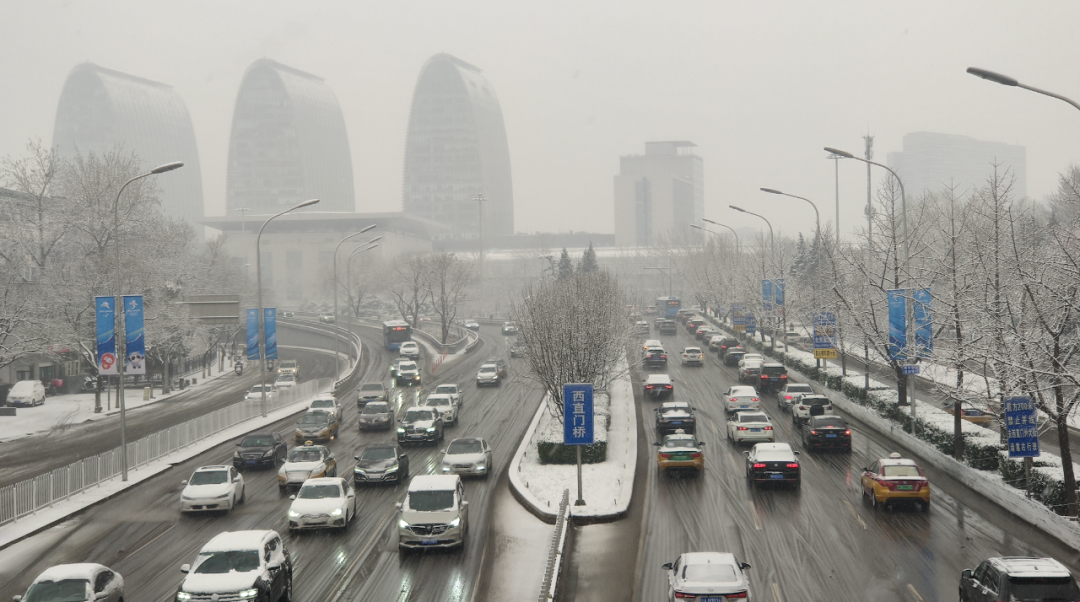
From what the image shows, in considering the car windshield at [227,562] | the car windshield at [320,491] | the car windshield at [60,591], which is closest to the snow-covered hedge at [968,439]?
the car windshield at [320,491]

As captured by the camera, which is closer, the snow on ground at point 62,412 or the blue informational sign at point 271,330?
the snow on ground at point 62,412

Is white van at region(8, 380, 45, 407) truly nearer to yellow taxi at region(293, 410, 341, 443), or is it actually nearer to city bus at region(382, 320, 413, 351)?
yellow taxi at region(293, 410, 341, 443)

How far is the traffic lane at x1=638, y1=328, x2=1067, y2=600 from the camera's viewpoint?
1770cm

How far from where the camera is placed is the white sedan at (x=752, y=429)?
34375mm

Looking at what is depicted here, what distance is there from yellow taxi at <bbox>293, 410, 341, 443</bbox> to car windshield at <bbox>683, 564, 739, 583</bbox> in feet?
88.3

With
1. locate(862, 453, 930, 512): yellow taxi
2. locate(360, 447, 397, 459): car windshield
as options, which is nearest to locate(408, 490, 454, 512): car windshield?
locate(360, 447, 397, 459): car windshield

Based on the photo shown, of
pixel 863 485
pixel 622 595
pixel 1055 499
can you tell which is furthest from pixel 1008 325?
pixel 622 595

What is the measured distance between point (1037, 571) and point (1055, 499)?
32.5 feet

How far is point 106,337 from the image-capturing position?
3150 centimetres

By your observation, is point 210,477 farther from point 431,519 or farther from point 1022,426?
point 1022,426

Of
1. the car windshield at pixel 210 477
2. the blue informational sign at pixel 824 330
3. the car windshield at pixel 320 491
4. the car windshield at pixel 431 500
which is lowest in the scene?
the car windshield at pixel 210 477

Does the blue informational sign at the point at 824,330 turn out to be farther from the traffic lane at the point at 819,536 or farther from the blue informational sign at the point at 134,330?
the blue informational sign at the point at 134,330

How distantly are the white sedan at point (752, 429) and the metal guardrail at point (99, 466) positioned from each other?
22486 mm

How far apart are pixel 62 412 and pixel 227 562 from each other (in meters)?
41.6
